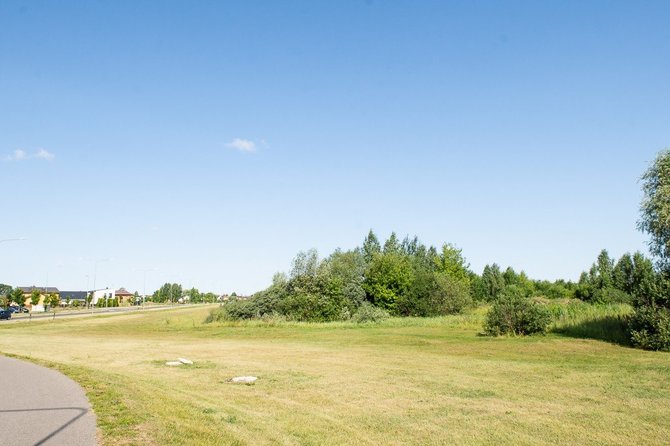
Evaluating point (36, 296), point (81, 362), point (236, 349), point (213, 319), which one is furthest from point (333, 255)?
point (36, 296)

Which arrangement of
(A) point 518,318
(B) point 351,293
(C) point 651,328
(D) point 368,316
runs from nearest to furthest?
(C) point 651,328 → (A) point 518,318 → (D) point 368,316 → (B) point 351,293

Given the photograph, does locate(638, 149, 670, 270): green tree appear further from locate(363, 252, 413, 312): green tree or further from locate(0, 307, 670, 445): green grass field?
locate(363, 252, 413, 312): green tree

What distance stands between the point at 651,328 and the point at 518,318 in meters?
8.85

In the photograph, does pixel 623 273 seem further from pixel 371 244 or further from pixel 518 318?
pixel 518 318

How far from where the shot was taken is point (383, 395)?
14789 mm

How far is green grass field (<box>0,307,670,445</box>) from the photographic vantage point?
33.5 feet

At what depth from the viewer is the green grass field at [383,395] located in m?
10.2

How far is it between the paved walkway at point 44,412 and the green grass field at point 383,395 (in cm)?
41

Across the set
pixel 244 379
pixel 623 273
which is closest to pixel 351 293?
pixel 244 379

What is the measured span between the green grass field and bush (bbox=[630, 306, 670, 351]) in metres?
1.32

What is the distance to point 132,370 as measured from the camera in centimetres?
2006

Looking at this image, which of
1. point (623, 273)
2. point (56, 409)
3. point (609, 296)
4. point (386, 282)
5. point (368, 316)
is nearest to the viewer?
point (56, 409)

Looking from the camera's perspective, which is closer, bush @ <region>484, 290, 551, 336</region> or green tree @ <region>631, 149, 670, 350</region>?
green tree @ <region>631, 149, 670, 350</region>

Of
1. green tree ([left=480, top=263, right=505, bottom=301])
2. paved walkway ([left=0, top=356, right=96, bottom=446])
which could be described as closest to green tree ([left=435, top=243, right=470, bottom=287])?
green tree ([left=480, top=263, right=505, bottom=301])
